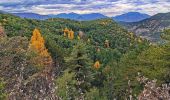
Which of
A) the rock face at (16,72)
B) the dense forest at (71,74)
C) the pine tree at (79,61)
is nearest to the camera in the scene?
the dense forest at (71,74)

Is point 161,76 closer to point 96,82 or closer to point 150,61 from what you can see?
point 150,61

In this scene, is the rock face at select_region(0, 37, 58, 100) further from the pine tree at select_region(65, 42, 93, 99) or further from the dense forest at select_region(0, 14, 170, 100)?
the pine tree at select_region(65, 42, 93, 99)

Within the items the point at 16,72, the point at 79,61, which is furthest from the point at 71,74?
the point at 16,72

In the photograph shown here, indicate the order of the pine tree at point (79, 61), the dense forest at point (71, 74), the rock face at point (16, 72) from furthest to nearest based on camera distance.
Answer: the pine tree at point (79, 61), the rock face at point (16, 72), the dense forest at point (71, 74)

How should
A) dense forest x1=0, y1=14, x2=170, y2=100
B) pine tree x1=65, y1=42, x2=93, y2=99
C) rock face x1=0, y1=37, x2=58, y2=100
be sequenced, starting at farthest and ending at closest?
pine tree x1=65, y1=42, x2=93, y2=99, rock face x1=0, y1=37, x2=58, y2=100, dense forest x1=0, y1=14, x2=170, y2=100

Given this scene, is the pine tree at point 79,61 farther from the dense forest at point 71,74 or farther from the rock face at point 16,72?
the rock face at point 16,72

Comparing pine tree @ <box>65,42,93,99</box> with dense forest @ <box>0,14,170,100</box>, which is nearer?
dense forest @ <box>0,14,170,100</box>

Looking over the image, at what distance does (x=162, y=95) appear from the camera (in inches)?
468

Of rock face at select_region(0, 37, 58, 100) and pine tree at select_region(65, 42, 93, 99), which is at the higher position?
rock face at select_region(0, 37, 58, 100)

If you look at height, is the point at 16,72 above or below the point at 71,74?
above

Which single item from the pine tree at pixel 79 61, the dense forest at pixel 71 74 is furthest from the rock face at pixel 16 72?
the pine tree at pixel 79 61

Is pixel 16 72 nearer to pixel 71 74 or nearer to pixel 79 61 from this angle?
pixel 71 74

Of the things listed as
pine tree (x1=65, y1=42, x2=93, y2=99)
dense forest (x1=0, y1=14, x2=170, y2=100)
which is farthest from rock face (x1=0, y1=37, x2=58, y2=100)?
pine tree (x1=65, y1=42, x2=93, y2=99)

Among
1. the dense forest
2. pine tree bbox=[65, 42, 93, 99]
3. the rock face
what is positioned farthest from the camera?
pine tree bbox=[65, 42, 93, 99]
